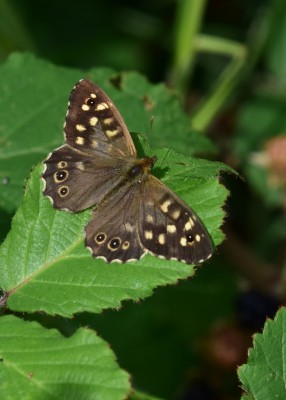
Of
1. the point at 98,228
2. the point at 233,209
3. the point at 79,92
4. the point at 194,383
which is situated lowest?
the point at 194,383

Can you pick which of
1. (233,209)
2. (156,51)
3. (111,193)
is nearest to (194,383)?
(233,209)

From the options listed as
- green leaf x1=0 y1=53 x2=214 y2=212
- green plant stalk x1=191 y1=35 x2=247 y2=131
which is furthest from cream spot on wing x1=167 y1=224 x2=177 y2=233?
green plant stalk x1=191 y1=35 x2=247 y2=131

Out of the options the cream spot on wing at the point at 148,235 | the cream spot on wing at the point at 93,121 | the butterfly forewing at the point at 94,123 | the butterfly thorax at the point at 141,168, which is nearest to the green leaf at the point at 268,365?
the cream spot on wing at the point at 148,235

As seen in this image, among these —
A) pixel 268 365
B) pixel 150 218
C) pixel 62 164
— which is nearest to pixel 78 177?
pixel 62 164

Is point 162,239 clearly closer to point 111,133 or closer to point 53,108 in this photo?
point 111,133

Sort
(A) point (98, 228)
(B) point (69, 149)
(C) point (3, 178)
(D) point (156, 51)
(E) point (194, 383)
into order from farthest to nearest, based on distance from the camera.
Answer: (D) point (156, 51) < (E) point (194, 383) < (C) point (3, 178) < (B) point (69, 149) < (A) point (98, 228)

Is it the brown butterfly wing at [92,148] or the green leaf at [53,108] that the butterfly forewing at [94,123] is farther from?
the green leaf at [53,108]

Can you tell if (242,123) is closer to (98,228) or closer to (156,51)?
(156,51)

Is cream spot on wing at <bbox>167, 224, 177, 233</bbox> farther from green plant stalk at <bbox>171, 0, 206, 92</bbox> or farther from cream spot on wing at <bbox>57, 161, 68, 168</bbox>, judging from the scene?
green plant stalk at <bbox>171, 0, 206, 92</bbox>
